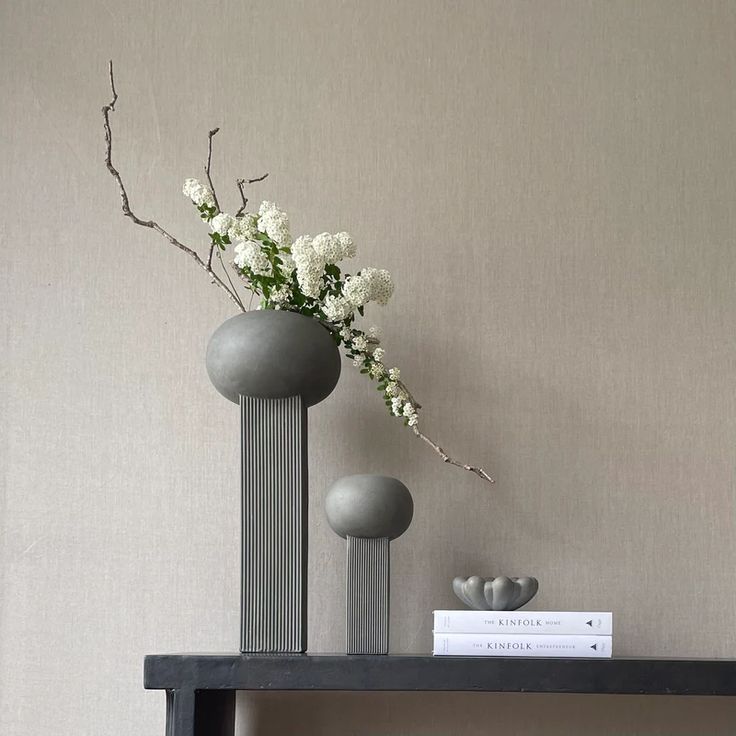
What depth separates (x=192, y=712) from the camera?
4.49 feet

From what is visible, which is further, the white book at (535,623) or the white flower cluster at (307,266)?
the white flower cluster at (307,266)

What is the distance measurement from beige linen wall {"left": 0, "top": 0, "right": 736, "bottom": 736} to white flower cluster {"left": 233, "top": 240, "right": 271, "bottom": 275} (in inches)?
9.3

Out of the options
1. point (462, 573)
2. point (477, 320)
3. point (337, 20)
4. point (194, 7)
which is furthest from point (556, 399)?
point (194, 7)

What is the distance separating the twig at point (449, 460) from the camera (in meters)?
1.58

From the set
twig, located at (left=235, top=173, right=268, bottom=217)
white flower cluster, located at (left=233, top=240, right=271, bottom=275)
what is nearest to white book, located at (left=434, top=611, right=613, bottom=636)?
white flower cluster, located at (left=233, top=240, right=271, bottom=275)

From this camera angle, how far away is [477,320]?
5.63ft

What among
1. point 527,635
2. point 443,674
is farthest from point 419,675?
point 527,635

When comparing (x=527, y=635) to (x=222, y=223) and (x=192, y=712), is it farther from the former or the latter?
(x=222, y=223)

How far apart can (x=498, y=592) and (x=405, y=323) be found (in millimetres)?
495

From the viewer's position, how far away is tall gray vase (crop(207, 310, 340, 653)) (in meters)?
1.44

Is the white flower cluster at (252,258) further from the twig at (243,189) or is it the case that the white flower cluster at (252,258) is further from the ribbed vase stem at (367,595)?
the ribbed vase stem at (367,595)

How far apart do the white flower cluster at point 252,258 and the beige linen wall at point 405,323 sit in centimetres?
24

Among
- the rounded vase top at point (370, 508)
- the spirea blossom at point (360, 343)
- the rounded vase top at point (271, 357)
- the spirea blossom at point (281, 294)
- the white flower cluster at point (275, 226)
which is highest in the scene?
the white flower cluster at point (275, 226)

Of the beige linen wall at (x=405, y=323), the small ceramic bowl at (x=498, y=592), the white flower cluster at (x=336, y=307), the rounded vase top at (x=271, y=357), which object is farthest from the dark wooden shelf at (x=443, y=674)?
the white flower cluster at (x=336, y=307)
